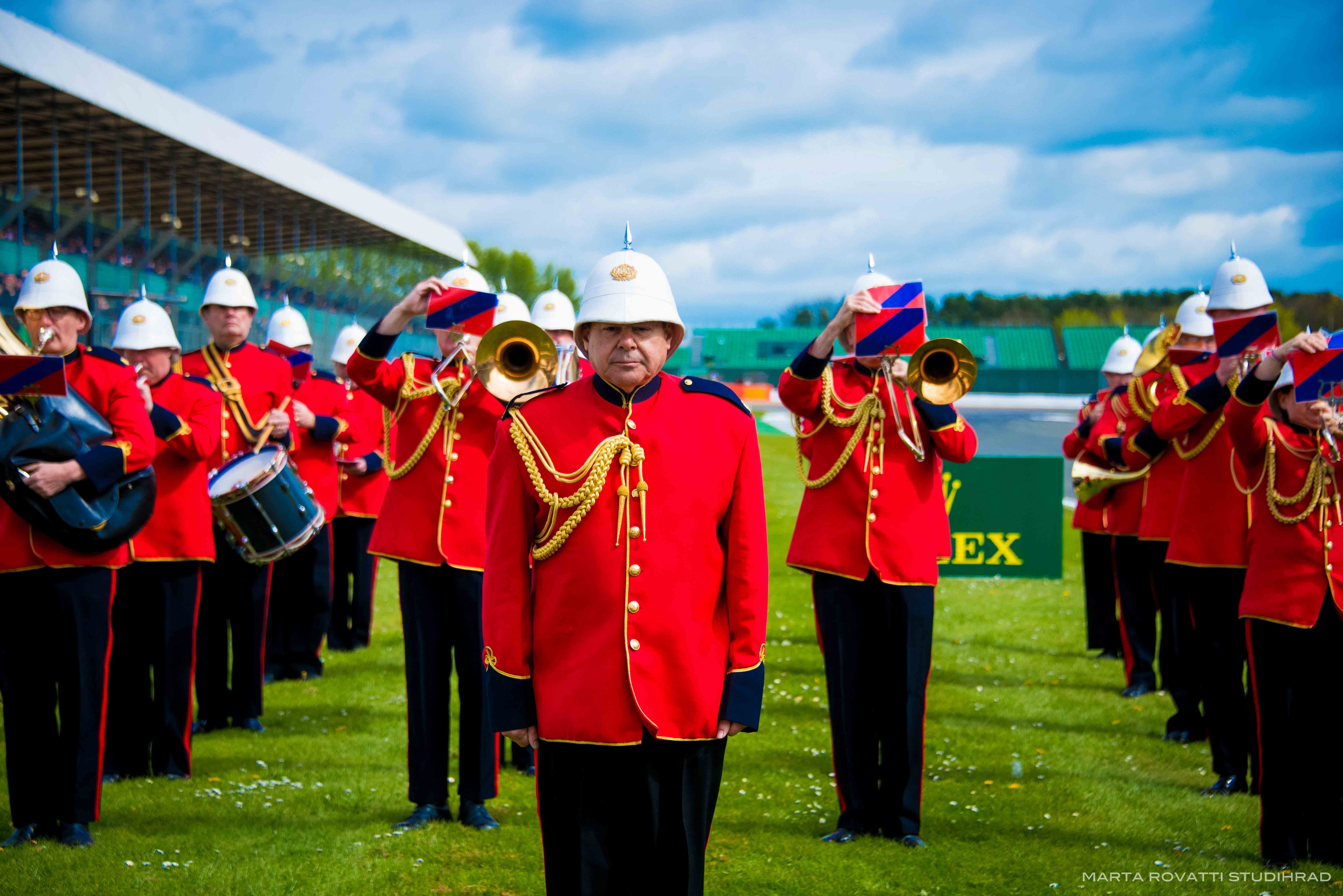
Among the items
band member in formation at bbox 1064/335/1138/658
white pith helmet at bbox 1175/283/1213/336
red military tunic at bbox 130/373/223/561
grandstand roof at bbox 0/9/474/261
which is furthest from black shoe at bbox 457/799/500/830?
grandstand roof at bbox 0/9/474/261

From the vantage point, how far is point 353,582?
10.8m

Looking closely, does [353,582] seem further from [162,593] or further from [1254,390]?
[1254,390]

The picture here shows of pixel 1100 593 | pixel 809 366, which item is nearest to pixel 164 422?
pixel 809 366

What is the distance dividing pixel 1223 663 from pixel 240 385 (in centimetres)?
620

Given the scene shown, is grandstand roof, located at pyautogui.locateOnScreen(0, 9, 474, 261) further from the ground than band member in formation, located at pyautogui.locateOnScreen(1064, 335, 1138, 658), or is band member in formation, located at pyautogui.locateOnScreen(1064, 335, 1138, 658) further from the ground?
grandstand roof, located at pyautogui.locateOnScreen(0, 9, 474, 261)

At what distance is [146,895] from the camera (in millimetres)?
4672

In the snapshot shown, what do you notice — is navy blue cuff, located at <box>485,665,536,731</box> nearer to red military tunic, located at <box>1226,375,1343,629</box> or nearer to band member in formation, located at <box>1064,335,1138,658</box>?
red military tunic, located at <box>1226,375,1343,629</box>

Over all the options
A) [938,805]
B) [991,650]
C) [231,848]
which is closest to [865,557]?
[938,805]

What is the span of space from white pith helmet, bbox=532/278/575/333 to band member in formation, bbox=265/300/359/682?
2470 millimetres

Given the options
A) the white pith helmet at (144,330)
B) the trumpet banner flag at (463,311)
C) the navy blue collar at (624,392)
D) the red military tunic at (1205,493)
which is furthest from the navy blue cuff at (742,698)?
the white pith helmet at (144,330)

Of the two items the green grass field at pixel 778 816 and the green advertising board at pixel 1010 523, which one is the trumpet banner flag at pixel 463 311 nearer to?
the green grass field at pixel 778 816

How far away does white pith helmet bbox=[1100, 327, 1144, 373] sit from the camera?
34.3ft

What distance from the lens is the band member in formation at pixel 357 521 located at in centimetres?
1028

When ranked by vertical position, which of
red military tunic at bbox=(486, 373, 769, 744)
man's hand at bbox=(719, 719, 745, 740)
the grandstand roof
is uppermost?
the grandstand roof
